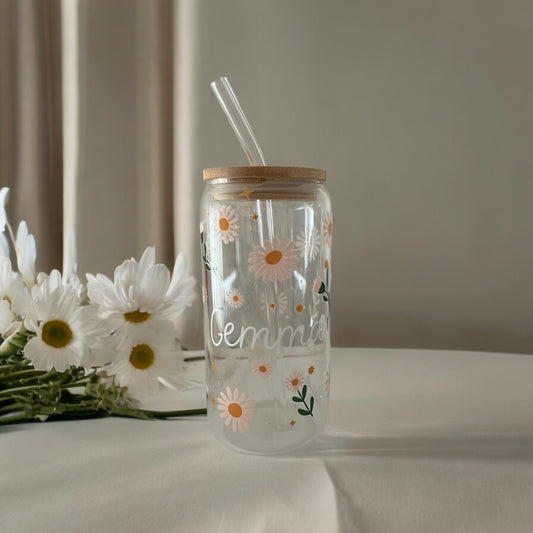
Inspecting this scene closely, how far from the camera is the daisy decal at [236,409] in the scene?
1.88 feet

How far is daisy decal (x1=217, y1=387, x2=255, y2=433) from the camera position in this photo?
22.6 inches

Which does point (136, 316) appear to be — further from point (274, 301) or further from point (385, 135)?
point (385, 135)

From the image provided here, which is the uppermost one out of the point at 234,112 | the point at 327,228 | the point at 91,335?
the point at 234,112

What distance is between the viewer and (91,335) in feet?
1.92

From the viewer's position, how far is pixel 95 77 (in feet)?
3.78

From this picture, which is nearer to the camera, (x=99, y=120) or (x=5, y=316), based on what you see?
(x=5, y=316)

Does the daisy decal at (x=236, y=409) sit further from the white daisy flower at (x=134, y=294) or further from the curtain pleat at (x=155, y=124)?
the curtain pleat at (x=155, y=124)

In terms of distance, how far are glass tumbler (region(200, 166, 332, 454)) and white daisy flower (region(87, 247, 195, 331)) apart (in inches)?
1.9

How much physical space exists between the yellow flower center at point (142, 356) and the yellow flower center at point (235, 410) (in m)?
0.10

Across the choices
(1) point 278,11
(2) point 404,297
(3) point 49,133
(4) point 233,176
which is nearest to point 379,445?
(4) point 233,176

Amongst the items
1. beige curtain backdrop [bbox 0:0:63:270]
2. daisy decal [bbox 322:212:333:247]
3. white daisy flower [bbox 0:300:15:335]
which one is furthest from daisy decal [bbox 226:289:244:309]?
beige curtain backdrop [bbox 0:0:63:270]

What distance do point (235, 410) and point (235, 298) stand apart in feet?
0.35

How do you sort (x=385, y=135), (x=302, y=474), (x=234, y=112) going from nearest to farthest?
(x=302, y=474), (x=234, y=112), (x=385, y=135)

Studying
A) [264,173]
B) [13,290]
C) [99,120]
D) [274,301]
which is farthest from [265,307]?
[99,120]
